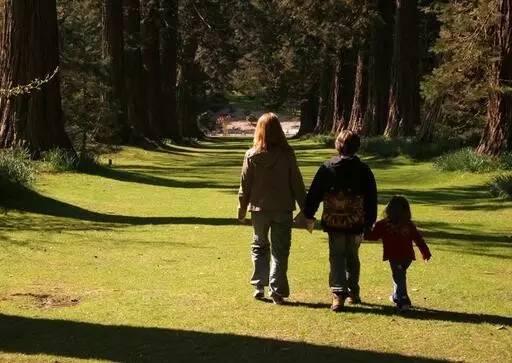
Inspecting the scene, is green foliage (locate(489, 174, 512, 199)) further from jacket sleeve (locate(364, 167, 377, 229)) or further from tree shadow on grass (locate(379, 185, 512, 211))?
jacket sleeve (locate(364, 167, 377, 229))

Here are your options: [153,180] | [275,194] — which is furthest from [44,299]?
[153,180]

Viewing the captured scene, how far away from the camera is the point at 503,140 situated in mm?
21734

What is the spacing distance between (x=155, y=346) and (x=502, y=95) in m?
17.6

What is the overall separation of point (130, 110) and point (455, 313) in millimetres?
30071

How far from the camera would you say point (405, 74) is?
32094 millimetres

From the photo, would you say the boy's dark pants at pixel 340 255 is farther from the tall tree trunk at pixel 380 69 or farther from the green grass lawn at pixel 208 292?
the tall tree trunk at pixel 380 69

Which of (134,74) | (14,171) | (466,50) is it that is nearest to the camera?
(14,171)

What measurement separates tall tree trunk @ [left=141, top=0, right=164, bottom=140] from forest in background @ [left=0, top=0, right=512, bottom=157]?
98mm

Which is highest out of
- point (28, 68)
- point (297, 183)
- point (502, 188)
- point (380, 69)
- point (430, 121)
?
point (380, 69)

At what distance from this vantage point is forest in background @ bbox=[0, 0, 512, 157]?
19.2m

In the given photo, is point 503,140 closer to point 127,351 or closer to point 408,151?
point 408,151

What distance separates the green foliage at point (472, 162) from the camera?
68.2ft

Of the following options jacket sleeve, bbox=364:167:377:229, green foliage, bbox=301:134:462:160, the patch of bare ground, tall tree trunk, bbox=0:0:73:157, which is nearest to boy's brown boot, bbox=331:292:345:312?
jacket sleeve, bbox=364:167:377:229

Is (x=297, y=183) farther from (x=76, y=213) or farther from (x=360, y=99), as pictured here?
(x=360, y=99)
